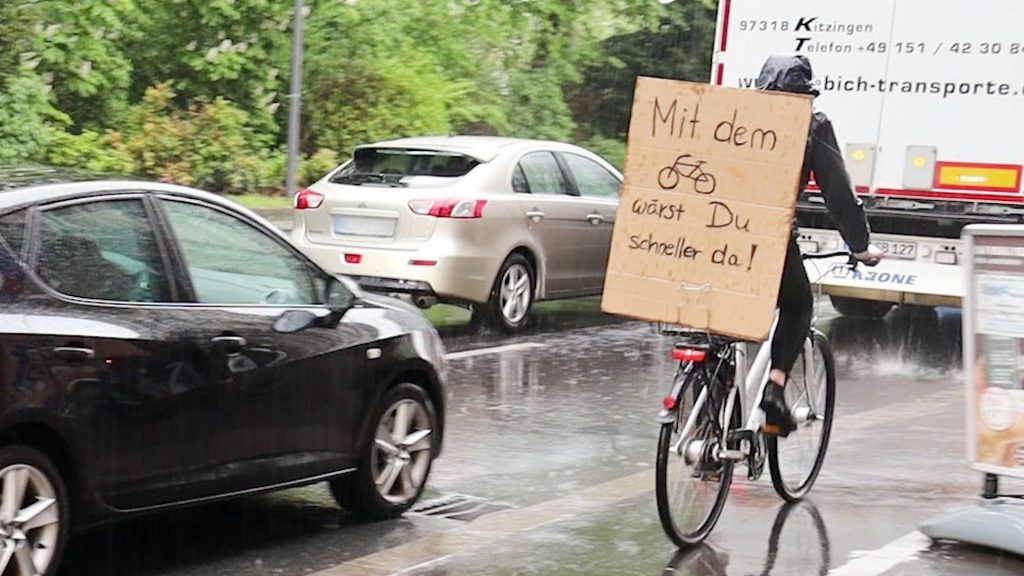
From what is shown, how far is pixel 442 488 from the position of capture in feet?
25.3

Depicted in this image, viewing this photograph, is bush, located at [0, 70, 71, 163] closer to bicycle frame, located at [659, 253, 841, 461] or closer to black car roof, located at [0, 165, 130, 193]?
black car roof, located at [0, 165, 130, 193]

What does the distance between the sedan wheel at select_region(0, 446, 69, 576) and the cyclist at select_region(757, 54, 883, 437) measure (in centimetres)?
306

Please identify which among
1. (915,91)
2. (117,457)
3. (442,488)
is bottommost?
(442,488)

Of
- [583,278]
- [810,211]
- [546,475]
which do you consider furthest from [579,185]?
[546,475]

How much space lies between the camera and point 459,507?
735 centimetres

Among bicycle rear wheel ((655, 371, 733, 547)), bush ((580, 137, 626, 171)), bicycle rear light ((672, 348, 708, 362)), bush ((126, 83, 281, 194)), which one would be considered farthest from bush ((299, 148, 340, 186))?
bicycle rear light ((672, 348, 708, 362))

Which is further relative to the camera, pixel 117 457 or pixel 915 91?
pixel 915 91

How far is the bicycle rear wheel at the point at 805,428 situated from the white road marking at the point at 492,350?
4.17 meters

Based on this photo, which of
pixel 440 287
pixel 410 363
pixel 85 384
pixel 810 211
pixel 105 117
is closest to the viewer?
pixel 85 384

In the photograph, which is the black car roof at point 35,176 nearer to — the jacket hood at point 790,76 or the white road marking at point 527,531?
the white road marking at point 527,531

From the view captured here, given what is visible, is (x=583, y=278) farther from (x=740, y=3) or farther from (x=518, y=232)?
(x=740, y=3)

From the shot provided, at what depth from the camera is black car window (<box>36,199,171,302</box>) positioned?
565 cm

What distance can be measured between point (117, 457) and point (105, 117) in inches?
681

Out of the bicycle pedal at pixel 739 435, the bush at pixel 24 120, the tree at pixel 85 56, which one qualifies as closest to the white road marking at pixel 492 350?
the bicycle pedal at pixel 739 435
